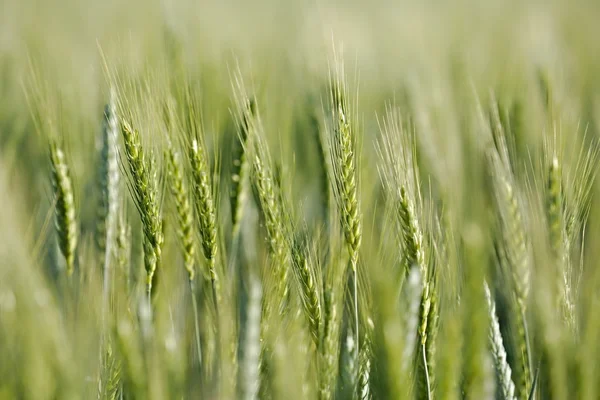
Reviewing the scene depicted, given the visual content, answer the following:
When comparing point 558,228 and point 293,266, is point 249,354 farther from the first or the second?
point 558,228

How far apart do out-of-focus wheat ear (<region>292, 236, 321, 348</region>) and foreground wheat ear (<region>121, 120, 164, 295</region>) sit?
234 millimetres

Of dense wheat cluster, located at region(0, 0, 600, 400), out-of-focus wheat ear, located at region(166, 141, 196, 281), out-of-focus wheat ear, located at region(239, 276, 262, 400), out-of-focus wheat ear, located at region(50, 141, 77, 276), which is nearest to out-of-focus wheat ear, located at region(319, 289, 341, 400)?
dense wheat cluster, located at region(0, 0, 600, 400)

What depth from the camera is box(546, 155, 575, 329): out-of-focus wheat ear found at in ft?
3.32

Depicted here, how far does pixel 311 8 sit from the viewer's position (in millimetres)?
3105

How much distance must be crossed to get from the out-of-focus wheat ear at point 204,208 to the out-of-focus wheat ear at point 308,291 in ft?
0.48

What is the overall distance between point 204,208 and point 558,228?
603mm

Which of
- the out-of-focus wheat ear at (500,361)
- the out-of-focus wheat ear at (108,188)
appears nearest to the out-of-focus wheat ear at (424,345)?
the out-of-focus wheat ear at (500,361)

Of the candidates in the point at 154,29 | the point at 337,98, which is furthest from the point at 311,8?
the point at 337,98

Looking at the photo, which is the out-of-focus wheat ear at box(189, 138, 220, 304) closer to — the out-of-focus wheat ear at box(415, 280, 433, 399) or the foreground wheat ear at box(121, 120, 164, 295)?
the foreground wheat ear at box(121, 120, 164, 295)

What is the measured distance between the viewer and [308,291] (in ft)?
3.25

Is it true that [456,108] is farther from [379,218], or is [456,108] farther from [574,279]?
[574,279]

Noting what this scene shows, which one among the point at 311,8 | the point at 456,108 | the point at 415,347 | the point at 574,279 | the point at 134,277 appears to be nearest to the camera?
the point at 415,347

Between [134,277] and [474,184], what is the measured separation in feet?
2.64

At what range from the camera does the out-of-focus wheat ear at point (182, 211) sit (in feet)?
3.51
